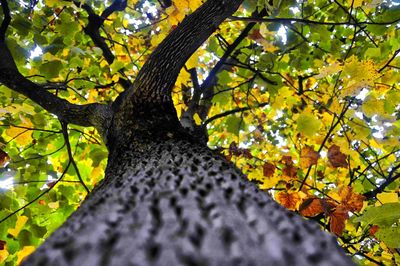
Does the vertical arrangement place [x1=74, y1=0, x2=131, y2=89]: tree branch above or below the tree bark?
above

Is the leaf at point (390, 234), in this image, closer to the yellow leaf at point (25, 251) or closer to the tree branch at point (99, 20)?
the yellow leaf at point (25, 251)

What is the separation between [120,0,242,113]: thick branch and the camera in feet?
6.41

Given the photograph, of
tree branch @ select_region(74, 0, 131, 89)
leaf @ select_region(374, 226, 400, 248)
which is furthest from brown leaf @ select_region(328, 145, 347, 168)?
tree branch @ select_region(74, 0, 131, 89)

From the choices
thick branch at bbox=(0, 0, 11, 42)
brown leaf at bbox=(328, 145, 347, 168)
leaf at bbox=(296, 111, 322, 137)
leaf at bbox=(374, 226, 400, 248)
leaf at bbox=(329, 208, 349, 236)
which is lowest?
leaf at bbox=(374, 226, 400, 248)

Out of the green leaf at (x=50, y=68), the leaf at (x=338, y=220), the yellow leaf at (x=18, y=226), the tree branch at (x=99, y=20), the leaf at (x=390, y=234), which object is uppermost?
the tree branch at (x=99, y=20)

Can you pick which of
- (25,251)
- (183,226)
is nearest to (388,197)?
(183,226)

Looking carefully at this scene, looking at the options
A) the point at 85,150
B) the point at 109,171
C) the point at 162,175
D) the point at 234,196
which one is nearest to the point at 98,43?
the point at 85,150

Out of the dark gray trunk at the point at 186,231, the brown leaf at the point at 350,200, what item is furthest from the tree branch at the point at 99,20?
the dark gray trunk at the point at 186,231

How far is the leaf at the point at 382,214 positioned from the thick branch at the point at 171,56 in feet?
4.08

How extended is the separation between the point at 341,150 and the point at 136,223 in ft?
9.19

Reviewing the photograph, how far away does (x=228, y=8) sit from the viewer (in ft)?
7.08

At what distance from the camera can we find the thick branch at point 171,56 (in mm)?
1954

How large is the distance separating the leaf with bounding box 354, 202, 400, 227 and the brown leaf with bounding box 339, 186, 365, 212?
25.9 inches

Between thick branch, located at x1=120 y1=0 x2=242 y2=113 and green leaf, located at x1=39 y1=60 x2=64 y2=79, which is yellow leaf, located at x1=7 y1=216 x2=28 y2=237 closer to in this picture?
green leaf, located at x1=39 y1=60 x2=64 y2=79
